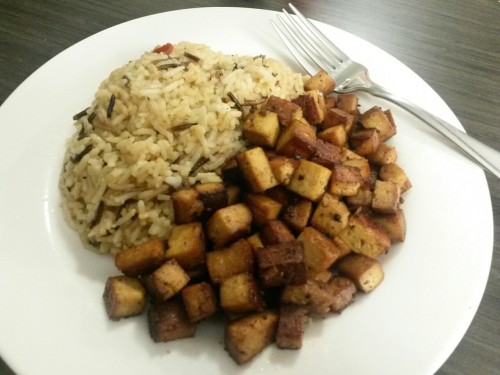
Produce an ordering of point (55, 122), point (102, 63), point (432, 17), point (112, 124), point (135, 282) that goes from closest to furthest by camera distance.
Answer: point (135, 282) < point (112, 124) < point (55, 122) < point (102, 63) < point (432, 17)

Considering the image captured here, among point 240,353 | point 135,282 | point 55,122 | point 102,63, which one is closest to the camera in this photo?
point 240,353

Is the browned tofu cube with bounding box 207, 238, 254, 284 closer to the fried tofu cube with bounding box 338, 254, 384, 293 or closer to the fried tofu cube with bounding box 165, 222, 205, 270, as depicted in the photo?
the fried tofu cube with bounding box 165, 222, 205, 270

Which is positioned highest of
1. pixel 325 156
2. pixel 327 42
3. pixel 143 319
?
pixel 327 42

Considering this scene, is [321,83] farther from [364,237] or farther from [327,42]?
[364,237]

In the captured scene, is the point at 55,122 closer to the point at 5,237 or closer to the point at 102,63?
the point at 102,63

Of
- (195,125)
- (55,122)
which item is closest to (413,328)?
(195,125)

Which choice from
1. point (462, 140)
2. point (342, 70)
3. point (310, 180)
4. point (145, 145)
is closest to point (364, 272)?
point (310, 180)
